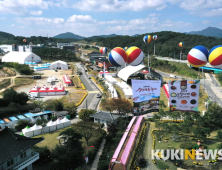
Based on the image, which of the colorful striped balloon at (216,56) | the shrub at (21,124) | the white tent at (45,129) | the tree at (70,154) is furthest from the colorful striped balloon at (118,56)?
the tree at (70,154)

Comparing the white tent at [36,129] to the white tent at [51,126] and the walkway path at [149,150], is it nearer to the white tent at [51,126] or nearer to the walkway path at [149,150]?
the white tent at [51,126]

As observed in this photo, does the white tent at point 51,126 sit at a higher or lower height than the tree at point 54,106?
lower

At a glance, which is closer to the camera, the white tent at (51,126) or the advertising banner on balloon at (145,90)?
the advertising banner on balloon at (145,90)

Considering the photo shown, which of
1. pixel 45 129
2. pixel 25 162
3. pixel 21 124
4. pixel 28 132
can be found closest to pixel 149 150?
pixel 25 162

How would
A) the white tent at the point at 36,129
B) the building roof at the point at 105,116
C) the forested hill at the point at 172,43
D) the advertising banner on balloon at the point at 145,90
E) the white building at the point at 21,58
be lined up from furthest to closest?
the forested hill at the point at 172,43 < the white building at the point at 21,58 < the building roof at the point at 105,116 < the white tent at the point at 36,129 < the advertising banner on balloon at the point at 145,90

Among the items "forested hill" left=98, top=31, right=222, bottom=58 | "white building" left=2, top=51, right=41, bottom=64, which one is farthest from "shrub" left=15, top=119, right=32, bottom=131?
"forested hill" left=98, top=31, right=222, bottom=58

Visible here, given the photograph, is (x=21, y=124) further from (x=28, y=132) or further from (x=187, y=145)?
(x=187, y=145)

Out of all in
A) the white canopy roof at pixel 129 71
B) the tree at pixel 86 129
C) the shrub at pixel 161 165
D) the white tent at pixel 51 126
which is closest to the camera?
the shrub at pixel 161 165

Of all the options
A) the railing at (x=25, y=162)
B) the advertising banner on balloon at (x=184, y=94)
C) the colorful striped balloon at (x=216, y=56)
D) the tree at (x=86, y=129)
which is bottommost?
the railing at (x=25, y=162)
